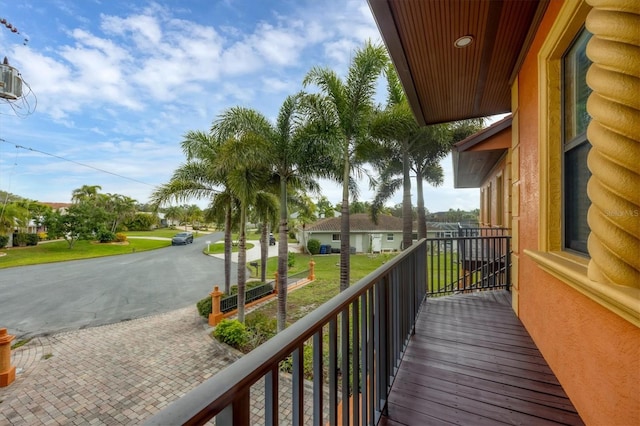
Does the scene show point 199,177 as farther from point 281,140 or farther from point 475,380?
point 475,380

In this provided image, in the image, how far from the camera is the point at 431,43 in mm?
2678

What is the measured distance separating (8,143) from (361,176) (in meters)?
20.6

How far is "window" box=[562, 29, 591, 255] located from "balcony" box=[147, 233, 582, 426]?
1.14 metres

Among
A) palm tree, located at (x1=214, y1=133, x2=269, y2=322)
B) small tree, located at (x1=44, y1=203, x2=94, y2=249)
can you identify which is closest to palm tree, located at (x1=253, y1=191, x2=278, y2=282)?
palm tree, located at (x1=214, y1=133, x2=269, y2=322)

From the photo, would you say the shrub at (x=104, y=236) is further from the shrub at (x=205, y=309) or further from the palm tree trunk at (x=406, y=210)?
the palm tree trunk at (x=406, y=210)

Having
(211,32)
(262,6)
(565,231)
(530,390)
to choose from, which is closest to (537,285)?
(565,231)

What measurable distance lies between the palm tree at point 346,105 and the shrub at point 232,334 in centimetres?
327

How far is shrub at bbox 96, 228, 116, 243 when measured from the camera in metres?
29.2

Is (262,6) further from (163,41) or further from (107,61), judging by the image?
(107,61)

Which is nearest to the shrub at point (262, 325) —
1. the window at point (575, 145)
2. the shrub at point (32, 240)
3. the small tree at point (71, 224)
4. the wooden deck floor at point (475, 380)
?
the wooden deck floor at point (475, 380)

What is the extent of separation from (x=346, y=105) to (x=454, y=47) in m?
5.33

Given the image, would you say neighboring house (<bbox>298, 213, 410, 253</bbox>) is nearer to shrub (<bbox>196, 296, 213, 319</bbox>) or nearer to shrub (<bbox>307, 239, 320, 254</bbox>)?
shrub (<bbox>307, 239, 320, 254</bbox>)

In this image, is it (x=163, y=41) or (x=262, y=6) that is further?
(x=163, y=41)

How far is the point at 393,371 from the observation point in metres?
2.08
